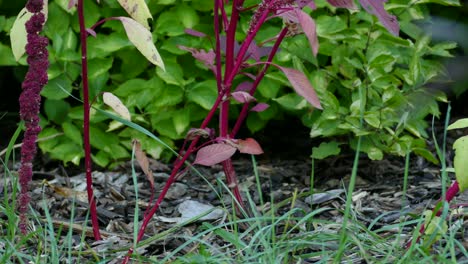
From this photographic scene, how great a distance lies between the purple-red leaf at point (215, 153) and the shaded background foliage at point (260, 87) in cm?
109

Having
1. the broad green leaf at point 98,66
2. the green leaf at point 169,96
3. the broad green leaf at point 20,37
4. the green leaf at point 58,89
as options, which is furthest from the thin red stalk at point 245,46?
the green leaf at point 58,89

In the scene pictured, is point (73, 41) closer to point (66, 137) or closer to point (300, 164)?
point (66, 137)

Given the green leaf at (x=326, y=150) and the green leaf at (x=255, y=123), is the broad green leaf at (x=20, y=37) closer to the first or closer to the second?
the green leaf at (x=326, y=150)

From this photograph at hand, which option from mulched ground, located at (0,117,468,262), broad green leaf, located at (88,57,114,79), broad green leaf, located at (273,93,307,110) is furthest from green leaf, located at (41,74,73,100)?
broad green leaf, located at (273,93,307,110)

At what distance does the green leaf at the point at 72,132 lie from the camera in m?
3.67

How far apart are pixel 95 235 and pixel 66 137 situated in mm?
1408

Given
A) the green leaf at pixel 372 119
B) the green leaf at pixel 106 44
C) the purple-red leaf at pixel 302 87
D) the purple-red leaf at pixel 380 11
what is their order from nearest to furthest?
1. the purple-red leaf at pixel 380 11
2. the purple-red leaf at pixel 302 87
3. the green leaf at pixel 372 119
4. the green leaf at pixel 106 44

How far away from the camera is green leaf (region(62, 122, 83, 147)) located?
367 cm

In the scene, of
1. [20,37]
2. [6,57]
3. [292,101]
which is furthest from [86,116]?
[6,57]

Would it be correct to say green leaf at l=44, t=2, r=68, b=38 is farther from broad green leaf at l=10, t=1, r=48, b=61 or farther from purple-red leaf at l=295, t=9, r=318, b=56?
purple-red leaf at l=295, t=9, r=318, b=56

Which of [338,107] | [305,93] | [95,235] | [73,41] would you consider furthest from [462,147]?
[73,41]

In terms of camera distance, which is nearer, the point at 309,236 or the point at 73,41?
the point at 309,236

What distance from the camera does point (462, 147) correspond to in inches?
75.7

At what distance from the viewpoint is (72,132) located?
3686mm
